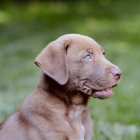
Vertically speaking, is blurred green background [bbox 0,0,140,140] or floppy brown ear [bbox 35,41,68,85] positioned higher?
floppy brown ear [bbox 35,41,68,85]

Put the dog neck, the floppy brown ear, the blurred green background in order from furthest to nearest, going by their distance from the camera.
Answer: the blurred green background, the dog neck, the floppy brown ear

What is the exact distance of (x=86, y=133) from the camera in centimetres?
545

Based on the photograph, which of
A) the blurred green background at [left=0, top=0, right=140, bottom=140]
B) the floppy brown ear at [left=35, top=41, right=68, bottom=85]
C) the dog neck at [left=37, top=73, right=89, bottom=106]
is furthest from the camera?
the blurred green background at [left=0, top=0, right=140, bottom=140]

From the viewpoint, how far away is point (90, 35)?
16891mm

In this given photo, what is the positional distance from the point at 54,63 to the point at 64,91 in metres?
0.25

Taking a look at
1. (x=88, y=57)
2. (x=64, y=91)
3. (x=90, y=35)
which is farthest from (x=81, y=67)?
(x=90, y=35)

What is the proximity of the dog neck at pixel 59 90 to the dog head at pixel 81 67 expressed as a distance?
56mm

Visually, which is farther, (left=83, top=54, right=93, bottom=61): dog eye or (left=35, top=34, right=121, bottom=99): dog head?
(left=83, top=54, right=93, bottom=61): dog eye

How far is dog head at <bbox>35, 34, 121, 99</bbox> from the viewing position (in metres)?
5.20

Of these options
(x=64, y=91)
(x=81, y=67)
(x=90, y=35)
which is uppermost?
(x=81, y=67)

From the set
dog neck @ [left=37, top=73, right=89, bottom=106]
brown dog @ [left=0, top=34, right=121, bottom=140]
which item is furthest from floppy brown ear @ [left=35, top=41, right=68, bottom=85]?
dog neck @ [left=37, top=73, right=89, bottom=106]

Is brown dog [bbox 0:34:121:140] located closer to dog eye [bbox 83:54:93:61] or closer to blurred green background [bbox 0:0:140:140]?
dog eye [bbox 83:54:93:61]

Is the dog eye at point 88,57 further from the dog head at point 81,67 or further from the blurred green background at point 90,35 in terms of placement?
the blurred green background at point 90,35

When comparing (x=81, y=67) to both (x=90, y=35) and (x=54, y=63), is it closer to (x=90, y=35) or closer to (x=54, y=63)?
(x=54, y=63)
